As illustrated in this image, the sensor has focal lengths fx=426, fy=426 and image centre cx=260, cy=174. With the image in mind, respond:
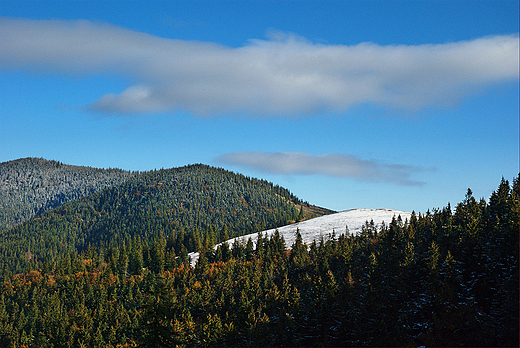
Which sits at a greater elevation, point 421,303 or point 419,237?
point 419,237

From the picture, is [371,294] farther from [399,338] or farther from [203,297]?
[203,297]

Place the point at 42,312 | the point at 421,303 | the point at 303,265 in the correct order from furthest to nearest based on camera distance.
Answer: the point at 42,312 < the point at 303,265 < the point at 421,303

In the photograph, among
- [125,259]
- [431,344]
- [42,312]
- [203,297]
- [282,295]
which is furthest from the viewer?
[125,259]

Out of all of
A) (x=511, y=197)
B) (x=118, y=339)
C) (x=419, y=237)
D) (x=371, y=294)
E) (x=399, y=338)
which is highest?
(x=511, y=197)

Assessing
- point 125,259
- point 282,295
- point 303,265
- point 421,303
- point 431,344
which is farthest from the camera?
point 125,259

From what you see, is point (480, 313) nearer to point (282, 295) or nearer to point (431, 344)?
point (431, 344)

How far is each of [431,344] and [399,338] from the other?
6105 millimetres

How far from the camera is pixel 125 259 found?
192m

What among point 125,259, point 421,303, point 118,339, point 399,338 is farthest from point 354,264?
point 125,259

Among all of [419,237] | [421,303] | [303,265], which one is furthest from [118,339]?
[419,237]

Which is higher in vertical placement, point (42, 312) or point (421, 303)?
point (421, 303)

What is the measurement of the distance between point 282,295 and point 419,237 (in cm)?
4758

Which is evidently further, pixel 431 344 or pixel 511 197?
pixel 511 197

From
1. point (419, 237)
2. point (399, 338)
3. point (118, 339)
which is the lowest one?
point (118, 339)
